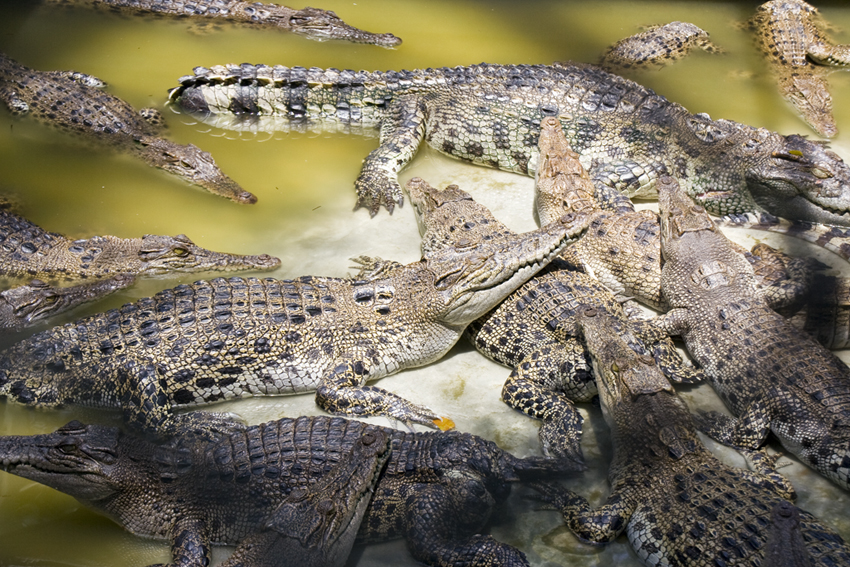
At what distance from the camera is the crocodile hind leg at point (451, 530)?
114 inches

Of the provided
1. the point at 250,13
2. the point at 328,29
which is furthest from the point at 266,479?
the point at 250,13

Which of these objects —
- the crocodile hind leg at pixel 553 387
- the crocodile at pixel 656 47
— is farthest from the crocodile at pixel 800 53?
the crocodile hind leg at pixel 553 387

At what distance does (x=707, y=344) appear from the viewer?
392 centimetres

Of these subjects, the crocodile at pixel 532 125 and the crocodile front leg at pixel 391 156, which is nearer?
the crocodile at pixel 532 125

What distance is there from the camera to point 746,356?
3.71 metres

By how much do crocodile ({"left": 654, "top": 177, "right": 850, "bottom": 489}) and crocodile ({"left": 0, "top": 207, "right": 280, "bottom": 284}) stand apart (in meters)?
2.52

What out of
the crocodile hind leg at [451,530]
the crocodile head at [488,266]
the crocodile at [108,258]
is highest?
the crocodile head at [488,266]

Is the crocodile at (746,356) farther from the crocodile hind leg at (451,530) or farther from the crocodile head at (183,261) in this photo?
the crocodile head at (183,261)

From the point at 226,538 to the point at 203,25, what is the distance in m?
5.78

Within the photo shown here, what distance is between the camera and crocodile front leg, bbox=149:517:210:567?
294cm

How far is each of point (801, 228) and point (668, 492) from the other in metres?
2.66

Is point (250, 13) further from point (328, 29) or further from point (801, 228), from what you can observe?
point (801, 228)

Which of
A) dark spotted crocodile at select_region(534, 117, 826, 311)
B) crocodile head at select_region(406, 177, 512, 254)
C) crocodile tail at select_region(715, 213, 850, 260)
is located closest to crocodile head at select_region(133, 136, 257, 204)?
crocodile head at select_region(406, 177, 512, 254)

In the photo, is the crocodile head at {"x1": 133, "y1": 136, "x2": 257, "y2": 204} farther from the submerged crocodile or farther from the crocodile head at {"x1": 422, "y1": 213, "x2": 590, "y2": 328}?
the submerged crocodile
